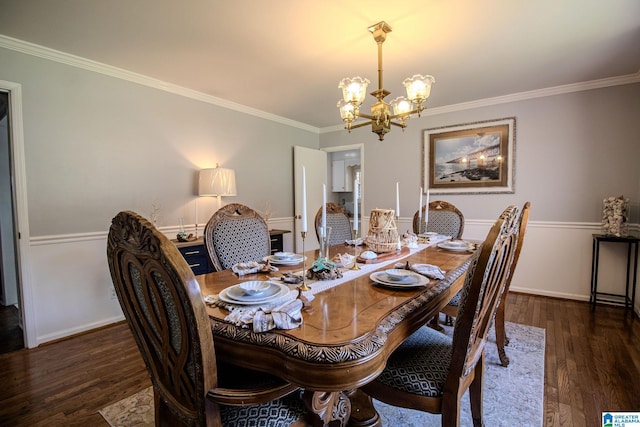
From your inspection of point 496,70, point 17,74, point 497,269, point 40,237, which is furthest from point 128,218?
point 496,70

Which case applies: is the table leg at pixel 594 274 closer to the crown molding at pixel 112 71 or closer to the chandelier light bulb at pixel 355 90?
the chandelier light bulb at pixel 355 90

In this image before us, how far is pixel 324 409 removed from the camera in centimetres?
97

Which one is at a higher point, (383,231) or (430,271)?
(383,231)

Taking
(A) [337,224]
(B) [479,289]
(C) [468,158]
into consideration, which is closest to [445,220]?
(A) [337,224]

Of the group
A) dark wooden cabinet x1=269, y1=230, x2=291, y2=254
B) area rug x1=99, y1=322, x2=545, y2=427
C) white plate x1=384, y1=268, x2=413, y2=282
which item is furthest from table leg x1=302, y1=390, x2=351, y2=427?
dark wooden cabinet x1=269, y1=230, x2=291, y2=254

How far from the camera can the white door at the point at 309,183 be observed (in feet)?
15.2

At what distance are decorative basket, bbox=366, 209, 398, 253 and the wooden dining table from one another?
0.66m

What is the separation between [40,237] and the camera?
7.84 feet

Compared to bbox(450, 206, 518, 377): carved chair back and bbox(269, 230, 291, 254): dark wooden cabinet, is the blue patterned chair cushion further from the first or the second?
bbox(269, 230, 291, 254): dark wooden cabinet

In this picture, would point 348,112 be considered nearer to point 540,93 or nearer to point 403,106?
point 403,106

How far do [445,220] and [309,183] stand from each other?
2.25m

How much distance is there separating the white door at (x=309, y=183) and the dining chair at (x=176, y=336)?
3634 mm

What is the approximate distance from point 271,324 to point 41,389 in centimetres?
196

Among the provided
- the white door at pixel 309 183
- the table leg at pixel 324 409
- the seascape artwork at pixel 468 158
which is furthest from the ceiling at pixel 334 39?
the table leg at pixel 324 409
